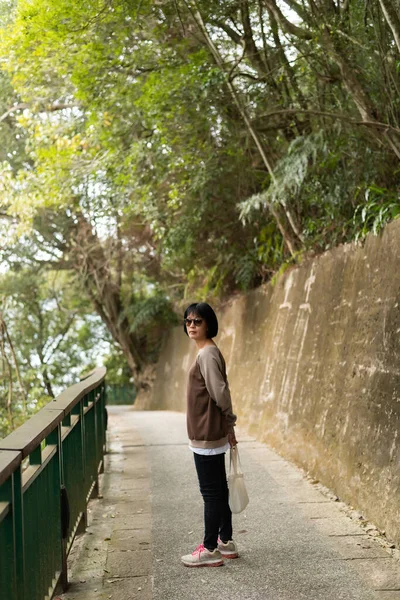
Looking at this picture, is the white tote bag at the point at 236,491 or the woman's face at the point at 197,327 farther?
the woman's face at the point at 197,327

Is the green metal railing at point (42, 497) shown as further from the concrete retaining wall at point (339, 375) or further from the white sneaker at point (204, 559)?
Result: the concrete retaining wall at point (339, 375)

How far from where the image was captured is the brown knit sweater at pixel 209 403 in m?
4.39

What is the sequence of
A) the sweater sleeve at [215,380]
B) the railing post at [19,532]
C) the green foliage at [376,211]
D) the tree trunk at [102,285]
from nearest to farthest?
the railing post at [19,532]
the sweater sleeve at [215,380]
the green foliage at [376,211]
the tree trunk at [102,285]

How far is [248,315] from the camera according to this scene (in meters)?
12.9

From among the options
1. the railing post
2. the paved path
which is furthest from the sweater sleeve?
the railing post

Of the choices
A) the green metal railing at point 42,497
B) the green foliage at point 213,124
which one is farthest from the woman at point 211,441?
the green foliage at point 213,124

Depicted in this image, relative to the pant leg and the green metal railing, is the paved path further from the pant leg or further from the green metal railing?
the green metal railing

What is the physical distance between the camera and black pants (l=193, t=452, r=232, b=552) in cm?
440

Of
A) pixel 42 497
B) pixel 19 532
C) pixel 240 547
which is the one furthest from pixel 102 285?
pixel 19 532

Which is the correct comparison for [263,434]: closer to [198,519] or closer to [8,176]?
[198,519]

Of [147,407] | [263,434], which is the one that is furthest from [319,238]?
[147,407]

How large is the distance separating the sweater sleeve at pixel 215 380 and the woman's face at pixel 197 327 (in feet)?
0.52

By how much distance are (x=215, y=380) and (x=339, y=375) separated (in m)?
2.70

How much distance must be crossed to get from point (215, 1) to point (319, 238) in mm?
3210
